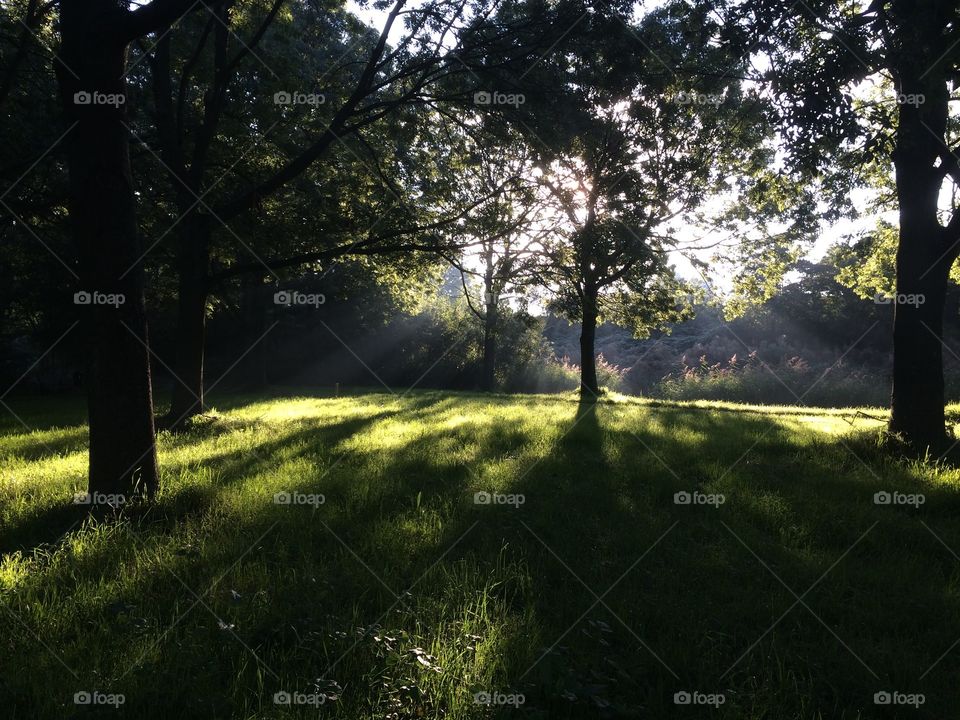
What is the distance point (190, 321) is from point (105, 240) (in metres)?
6.66

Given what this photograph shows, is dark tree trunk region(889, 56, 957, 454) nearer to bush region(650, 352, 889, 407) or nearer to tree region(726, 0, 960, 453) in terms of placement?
tree region(726, 0, 960, 453)

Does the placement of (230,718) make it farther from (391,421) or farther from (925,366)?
(925,366)

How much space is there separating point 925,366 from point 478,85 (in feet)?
25.5

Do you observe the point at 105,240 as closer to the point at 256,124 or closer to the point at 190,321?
the point at 190,321

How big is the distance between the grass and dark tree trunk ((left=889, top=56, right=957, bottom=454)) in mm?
1574

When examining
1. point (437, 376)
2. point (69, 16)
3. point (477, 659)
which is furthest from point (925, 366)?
point (437, 376)

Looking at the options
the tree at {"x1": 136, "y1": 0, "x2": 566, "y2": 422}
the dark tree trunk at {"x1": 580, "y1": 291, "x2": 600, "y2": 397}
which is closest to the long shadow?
the tree at {"x1": 136, "y1": 0, "x2": 566, "y2": 422}

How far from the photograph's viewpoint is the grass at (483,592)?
272 cm

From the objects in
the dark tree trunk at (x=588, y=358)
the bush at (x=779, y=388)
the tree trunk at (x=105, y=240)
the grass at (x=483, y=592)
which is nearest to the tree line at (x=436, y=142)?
the tree trunk at (x=105, y=240)

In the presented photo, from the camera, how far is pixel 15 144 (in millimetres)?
9703

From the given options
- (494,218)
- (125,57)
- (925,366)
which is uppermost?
(125,57)

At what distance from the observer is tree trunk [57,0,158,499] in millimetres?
4742

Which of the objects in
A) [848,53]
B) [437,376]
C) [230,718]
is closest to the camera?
[230,718]

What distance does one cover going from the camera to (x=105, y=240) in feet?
15.7
